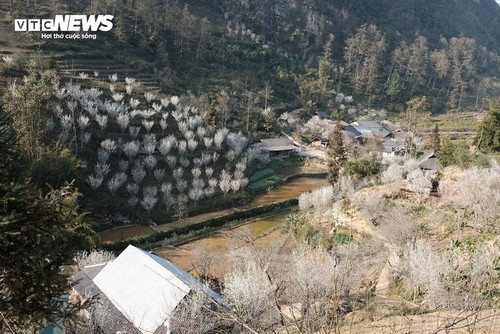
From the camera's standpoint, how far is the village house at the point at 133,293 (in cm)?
1157

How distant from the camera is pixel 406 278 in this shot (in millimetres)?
12234

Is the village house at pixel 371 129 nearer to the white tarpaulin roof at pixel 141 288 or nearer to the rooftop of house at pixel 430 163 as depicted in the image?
the rooftop of house at pixel 430 163

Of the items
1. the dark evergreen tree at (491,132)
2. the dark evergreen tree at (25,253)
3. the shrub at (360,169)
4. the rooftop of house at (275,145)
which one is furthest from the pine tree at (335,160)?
the dark evergreen tree at (25,253)

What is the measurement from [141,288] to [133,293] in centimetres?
34

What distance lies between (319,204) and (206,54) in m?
38.3

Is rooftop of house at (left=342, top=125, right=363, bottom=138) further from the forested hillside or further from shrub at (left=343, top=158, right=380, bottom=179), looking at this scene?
shrub at (left=343, top=158, right=380, bottom=179)

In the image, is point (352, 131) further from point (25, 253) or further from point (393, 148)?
point (25, 253)

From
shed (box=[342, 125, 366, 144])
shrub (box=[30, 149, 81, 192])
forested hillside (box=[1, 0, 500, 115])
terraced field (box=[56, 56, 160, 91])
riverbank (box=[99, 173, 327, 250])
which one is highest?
forested hillside (box=[1, 0, 500, 115])

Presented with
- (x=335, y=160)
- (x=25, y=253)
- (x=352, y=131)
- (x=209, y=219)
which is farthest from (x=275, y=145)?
(x=25, y=253)

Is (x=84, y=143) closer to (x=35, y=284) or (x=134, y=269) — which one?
(x=134, y=269)

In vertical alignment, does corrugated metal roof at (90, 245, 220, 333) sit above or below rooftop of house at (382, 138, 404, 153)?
below

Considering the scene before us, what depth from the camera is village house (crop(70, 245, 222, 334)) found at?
456 inches

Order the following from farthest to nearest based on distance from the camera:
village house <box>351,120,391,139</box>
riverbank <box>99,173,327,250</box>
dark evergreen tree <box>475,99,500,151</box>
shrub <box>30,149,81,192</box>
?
village house <box>351,120,391,139</box> → dark evergreen tree <box>475,99,500,151</box> → riverbank <box>99,173,327,250</box> → shrub <box>30,149,81,192</box>

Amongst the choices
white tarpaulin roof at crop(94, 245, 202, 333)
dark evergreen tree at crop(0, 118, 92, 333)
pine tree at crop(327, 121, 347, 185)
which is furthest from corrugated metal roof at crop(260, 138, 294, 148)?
dark evergreen tree at crop(0, 118, 92, 333)
